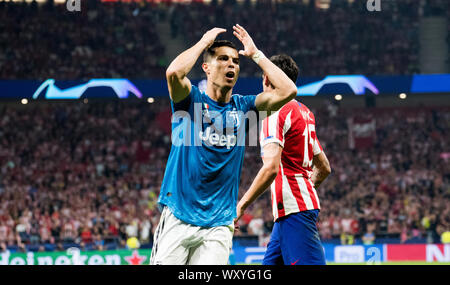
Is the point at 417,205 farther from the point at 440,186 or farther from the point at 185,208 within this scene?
the point at 185,208

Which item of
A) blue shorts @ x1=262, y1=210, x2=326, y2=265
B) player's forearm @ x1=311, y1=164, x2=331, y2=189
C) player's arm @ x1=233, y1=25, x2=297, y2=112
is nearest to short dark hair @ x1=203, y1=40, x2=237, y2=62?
player's arm @ x1=233, y1=25, x2=297, y2=112

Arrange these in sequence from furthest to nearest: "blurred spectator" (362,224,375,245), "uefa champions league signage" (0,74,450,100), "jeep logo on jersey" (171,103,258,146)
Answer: "uefa champions league signage" (0,74,450,100) < "blurred spectator" (362,224,375,245) < "jeep logo on jersey" (171,103,258,146)

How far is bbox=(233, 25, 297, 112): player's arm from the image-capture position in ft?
16.2

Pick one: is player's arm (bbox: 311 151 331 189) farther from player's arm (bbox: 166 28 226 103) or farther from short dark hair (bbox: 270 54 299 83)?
player's arm (bbox: 166 28 226 103)

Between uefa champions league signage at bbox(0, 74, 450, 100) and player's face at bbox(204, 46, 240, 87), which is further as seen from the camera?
uefa champions league signage at bbox(0, 74, 450, 100)

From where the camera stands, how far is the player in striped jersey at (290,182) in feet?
18.0

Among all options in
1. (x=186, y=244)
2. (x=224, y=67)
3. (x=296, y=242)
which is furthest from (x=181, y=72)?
(x=296, y=242)

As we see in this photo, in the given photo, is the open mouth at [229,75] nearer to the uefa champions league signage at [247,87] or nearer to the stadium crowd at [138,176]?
the stadium crowd at [138,176]

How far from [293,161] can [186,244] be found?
5.38 feet

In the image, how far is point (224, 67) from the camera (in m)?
4.90

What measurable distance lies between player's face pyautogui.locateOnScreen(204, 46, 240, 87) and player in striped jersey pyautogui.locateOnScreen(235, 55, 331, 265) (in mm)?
775
